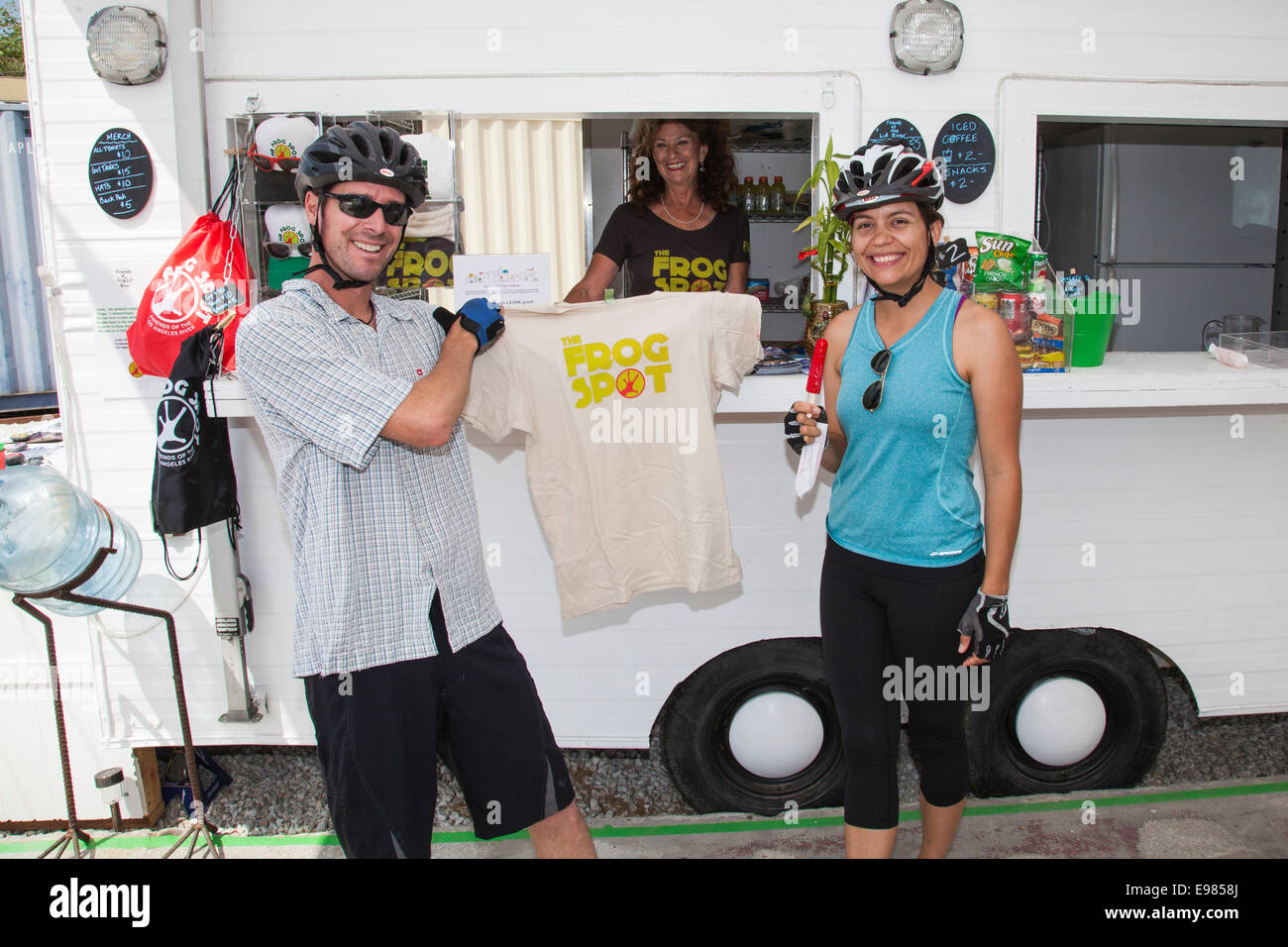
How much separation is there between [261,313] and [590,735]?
2.27m

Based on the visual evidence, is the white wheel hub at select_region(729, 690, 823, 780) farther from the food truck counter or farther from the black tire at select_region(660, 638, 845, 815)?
the food truck counter

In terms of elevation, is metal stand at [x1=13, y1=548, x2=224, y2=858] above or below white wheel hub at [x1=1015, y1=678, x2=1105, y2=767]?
above

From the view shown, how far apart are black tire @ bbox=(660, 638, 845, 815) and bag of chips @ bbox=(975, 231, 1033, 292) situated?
1.52 meters

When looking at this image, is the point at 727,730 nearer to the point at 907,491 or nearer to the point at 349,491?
the point at 907,491

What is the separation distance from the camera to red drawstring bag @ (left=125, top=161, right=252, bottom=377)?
125 inches

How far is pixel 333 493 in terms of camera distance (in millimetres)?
2039

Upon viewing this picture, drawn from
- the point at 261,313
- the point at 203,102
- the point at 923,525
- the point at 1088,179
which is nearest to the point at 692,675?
the point at 923,525

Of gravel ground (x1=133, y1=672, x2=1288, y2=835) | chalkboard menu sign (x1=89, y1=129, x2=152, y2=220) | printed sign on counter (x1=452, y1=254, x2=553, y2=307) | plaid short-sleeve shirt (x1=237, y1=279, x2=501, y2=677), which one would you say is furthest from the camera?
gravel ground (x1=133, y1=672, x2=1288, y2=835)

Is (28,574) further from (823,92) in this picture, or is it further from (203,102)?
(823,92)

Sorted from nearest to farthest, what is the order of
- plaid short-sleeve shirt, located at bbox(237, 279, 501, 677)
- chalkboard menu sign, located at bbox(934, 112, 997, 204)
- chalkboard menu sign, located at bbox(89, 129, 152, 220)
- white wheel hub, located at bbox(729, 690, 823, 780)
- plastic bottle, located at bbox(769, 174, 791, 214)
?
1. plaid short-sleeve shirt, located at bbox(237, 279, 501, 677)
2. chalkboard menu sign, located at bbox(89, 129, 152, 220)
3. chalkboard menu sign, located at bbox(934, 112, 997, 204)
4. white wheel hub, located at bbox(729, 690, 823, 780)
5. plastic bottle, located at bbox(769, 174, 791, 214)

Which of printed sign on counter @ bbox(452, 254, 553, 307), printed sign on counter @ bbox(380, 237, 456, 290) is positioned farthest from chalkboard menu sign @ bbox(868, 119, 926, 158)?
printed sign on counter @ bbox(380, 237, 456, 290)

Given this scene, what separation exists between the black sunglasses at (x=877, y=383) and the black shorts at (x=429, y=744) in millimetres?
1129

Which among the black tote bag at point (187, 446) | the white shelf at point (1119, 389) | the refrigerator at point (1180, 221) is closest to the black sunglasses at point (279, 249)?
the black tote bag at point (187, 446)

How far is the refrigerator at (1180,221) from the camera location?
19.4ft
